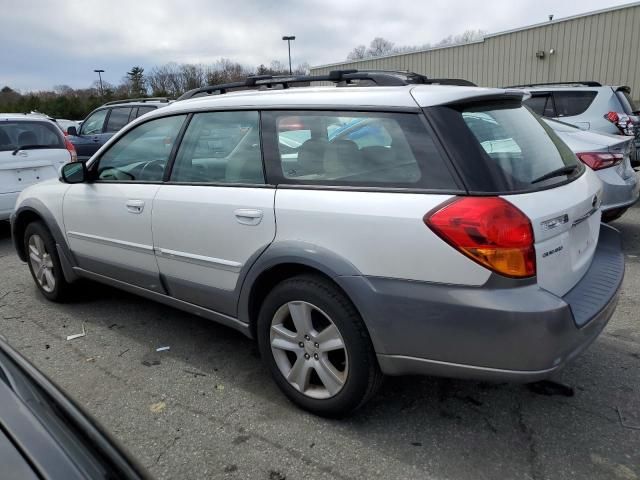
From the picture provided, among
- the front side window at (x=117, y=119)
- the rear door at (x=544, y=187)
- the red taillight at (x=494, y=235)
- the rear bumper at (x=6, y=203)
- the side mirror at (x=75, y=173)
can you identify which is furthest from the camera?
the front side window at (x=117, y=119)

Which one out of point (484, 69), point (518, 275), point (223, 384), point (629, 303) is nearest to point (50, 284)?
point (223, 384)

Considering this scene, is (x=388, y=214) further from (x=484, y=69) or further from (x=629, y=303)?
(x=484, y=69)

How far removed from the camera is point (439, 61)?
25875 mm

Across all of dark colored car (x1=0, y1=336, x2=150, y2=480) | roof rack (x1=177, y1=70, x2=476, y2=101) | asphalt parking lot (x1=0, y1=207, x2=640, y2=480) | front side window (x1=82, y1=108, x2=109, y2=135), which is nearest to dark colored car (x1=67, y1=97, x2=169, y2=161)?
front side window (x1=82, y1=108, x2=109, y2=135)

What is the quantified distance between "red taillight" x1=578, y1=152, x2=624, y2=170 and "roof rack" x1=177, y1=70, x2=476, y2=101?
2.62m

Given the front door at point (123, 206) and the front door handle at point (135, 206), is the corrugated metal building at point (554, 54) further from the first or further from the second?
the front door handle at point (135, 206)

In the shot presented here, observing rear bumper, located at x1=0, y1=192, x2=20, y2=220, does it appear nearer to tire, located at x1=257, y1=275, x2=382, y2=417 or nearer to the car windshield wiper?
tire, located at x1=257, y1=275, x2=382, y2=417

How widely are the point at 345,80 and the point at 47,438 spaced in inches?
93.1

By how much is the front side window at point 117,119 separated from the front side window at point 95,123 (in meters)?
0.23

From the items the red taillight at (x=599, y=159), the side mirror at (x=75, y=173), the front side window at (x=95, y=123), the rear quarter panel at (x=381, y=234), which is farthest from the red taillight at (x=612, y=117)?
the front side window at (x=95, y=123)

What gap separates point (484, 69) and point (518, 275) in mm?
24668

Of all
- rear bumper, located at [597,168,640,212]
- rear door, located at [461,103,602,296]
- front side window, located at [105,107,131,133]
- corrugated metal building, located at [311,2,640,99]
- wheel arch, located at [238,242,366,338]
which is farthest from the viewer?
corrugated metal building, located at [311,2,640,99]

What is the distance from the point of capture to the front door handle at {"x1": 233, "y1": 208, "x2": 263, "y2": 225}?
2.75m

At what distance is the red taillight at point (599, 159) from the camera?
17.2ft
